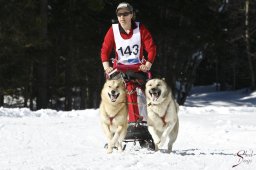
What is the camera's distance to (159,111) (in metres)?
7.32

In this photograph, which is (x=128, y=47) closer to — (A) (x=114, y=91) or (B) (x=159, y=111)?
(A) (x=114, y=91)

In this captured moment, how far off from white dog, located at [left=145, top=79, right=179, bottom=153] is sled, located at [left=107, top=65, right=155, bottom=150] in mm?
389

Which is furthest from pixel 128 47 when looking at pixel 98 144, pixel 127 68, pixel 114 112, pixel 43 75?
pixel 43 75

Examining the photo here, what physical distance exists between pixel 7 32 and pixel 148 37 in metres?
15.4

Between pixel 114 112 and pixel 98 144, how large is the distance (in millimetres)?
2952

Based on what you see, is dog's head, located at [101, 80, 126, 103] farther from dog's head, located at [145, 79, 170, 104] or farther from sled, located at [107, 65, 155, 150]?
sled, located at [107, 65, 155, 150]

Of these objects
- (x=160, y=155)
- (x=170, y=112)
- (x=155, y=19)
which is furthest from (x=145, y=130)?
(x=155, y=19)

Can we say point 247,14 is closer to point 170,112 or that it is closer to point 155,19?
point 155,19

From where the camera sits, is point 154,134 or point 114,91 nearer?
point 114,91

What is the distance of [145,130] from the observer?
26.1ft

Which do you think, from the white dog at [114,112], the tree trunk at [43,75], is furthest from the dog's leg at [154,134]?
the tree trunk at [43,75]

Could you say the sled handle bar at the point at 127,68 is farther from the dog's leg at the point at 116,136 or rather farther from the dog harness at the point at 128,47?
the dog's leg at the point at 116,136

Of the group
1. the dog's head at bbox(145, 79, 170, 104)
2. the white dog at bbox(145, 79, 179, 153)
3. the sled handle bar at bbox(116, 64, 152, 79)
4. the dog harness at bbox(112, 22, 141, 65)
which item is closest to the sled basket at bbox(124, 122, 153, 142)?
→ the white dog at bbox(145, 79, 179, 153)

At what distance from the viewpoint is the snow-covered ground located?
6.04m
